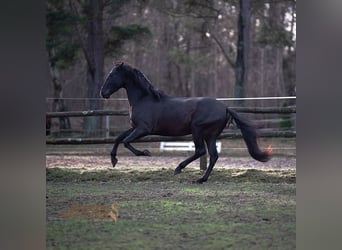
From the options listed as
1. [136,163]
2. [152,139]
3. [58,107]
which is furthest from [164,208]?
[58,107]

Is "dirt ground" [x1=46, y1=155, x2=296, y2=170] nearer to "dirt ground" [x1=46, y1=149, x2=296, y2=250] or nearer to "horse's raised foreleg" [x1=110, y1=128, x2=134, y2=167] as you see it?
"dirt ground" [x1=46, y1=149, x2=296, y2=250]

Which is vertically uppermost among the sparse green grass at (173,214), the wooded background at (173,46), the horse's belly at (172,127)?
the wooded background at (173,46)

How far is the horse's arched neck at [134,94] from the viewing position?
5.32 metres

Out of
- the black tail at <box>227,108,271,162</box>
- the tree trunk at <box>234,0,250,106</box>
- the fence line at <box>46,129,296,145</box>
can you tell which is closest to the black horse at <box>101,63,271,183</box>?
the black tail at <box>227,108,271,162</box>

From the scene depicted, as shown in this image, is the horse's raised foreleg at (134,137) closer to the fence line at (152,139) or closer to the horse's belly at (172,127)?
the horse's belly at (172,127)

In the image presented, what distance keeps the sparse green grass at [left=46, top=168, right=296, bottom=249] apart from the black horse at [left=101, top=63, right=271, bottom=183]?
11.9 inches

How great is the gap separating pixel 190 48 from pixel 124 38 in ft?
15.8

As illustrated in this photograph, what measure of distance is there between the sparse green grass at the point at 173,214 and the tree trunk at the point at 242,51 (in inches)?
144

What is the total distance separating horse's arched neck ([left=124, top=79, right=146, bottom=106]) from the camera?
17.4ft

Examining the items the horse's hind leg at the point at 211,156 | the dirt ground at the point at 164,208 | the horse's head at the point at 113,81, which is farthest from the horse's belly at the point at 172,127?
the horse's head at the point at 113,81

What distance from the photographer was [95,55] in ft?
19.5

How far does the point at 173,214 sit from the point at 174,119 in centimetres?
120
